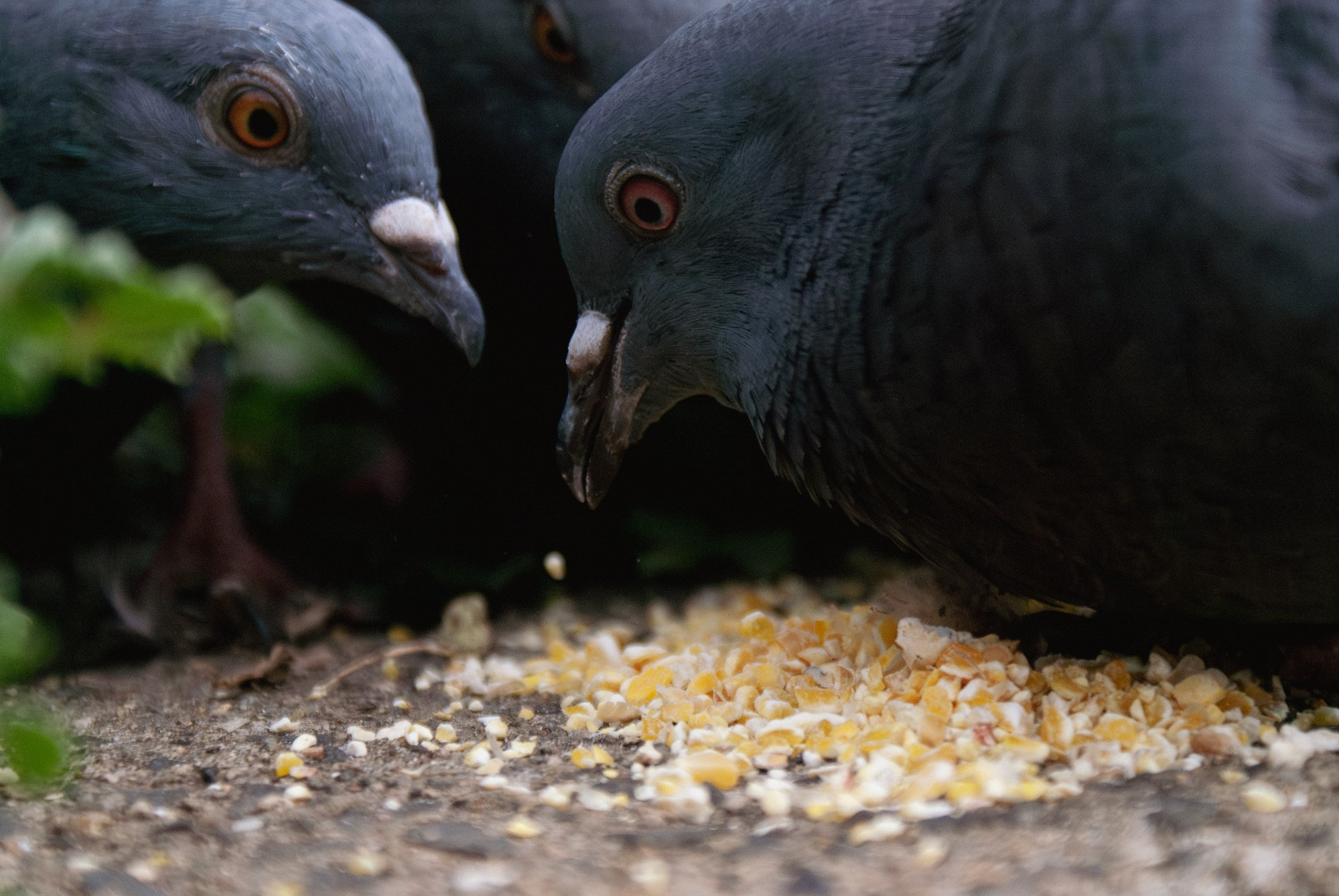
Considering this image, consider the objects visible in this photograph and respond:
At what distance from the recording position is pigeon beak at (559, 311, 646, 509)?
3.20m

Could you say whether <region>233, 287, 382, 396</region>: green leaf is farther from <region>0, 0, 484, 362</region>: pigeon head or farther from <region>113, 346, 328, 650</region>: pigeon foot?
<region>0, 0, 484, 362</region>: pigeon head

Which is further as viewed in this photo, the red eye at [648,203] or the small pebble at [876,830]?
the red eye at [648,203]

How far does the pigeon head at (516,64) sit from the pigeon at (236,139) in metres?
0.55

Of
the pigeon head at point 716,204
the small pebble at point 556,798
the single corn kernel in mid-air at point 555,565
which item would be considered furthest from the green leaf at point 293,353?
the small pebble at point 556,798

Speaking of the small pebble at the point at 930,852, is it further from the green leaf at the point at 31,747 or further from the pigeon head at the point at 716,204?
the green leaf at the point at 31,747

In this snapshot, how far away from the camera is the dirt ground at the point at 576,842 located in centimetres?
190

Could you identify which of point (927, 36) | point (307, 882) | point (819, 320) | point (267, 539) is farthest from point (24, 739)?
point (267, 539)

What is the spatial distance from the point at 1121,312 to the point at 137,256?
265cm

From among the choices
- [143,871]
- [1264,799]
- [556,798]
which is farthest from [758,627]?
[143,871]

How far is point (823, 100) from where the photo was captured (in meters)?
2.70

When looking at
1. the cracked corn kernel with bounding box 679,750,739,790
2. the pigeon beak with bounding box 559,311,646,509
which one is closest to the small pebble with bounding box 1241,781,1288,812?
the cracked corn kernel with bounding box 679,750,739,790

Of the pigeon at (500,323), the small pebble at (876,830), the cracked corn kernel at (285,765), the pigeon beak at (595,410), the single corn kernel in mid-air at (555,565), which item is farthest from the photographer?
the single corn kernel in mid-air at (555,565)

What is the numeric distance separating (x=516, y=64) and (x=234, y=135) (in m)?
1.01

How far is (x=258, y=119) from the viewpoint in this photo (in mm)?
3301
